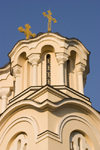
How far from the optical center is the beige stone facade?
906 inches

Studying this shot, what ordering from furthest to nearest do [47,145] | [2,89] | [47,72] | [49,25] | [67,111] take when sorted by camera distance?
[2,89] < [49,25] < [47,72] < [67,111] < [47,145]

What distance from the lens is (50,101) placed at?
23047 millimetres

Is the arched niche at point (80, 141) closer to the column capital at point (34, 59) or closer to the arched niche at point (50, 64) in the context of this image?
the arched niche at point (50, 64)

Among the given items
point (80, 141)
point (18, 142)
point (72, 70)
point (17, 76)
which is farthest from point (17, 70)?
point (80, 141)

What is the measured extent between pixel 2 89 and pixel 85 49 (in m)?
5.50

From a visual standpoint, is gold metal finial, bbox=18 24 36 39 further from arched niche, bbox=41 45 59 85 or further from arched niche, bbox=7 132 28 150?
arched niche, bbox=7 132 28 150

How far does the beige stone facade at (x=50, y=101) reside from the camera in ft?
75.5

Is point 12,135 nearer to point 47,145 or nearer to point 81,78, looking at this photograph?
point 47,145

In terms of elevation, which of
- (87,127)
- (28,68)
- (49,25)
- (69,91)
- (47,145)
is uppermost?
(49,25)

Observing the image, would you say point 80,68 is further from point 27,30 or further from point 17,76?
point 27,30

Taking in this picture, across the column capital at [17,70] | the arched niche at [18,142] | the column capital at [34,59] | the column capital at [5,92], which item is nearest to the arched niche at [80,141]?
the arched niche at [18,142]

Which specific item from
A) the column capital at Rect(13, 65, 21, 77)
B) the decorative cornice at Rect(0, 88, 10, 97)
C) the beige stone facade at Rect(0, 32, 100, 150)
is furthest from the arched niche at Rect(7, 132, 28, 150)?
the decorative cornice at Rect(0, 88, 10, 97)

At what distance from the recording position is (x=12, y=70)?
86.4 ft

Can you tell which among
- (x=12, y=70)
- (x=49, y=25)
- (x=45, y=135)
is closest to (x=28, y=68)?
(x=12, y=70)
